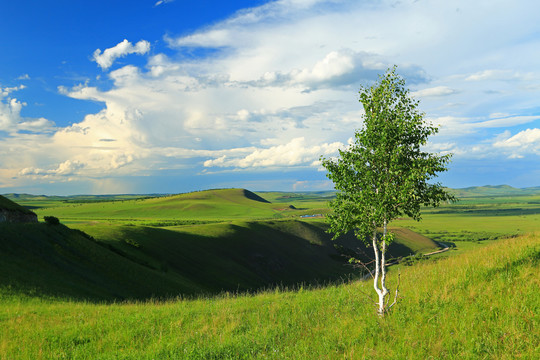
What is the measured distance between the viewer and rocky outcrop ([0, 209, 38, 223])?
42.2 metres

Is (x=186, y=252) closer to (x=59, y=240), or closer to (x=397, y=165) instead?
(x=59, y=240)

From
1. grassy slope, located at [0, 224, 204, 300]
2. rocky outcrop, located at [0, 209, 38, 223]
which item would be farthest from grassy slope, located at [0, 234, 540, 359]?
rocky outcrop, located at [0, 209, 38, 223]

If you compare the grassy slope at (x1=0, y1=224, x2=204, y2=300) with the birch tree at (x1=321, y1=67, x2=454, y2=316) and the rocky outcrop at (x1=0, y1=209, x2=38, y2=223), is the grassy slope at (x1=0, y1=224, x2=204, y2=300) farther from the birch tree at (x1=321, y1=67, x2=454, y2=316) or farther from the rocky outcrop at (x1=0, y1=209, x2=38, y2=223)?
the birch tree at (x1=321, y1=67, x2=454, y2=316)

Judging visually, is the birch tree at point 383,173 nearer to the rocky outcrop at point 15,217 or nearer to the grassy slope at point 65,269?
Result: the grassy slope at point 65,269

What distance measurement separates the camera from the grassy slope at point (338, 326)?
946 centimetres

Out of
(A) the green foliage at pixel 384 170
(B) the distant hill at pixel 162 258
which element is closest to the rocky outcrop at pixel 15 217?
(B) the distant hill at pixel 162 258

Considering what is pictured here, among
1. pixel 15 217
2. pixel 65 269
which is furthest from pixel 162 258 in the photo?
pixel 65 269

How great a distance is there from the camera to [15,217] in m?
44.3

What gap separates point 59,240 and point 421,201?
4242 cm

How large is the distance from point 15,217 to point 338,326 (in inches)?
1904

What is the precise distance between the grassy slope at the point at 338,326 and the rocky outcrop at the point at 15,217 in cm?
3255

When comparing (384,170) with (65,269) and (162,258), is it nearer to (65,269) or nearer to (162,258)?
(65,269)

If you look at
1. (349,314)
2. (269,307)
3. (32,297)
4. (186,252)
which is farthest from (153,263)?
(349,314)

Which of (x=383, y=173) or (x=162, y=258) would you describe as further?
(x=162, y=258)
